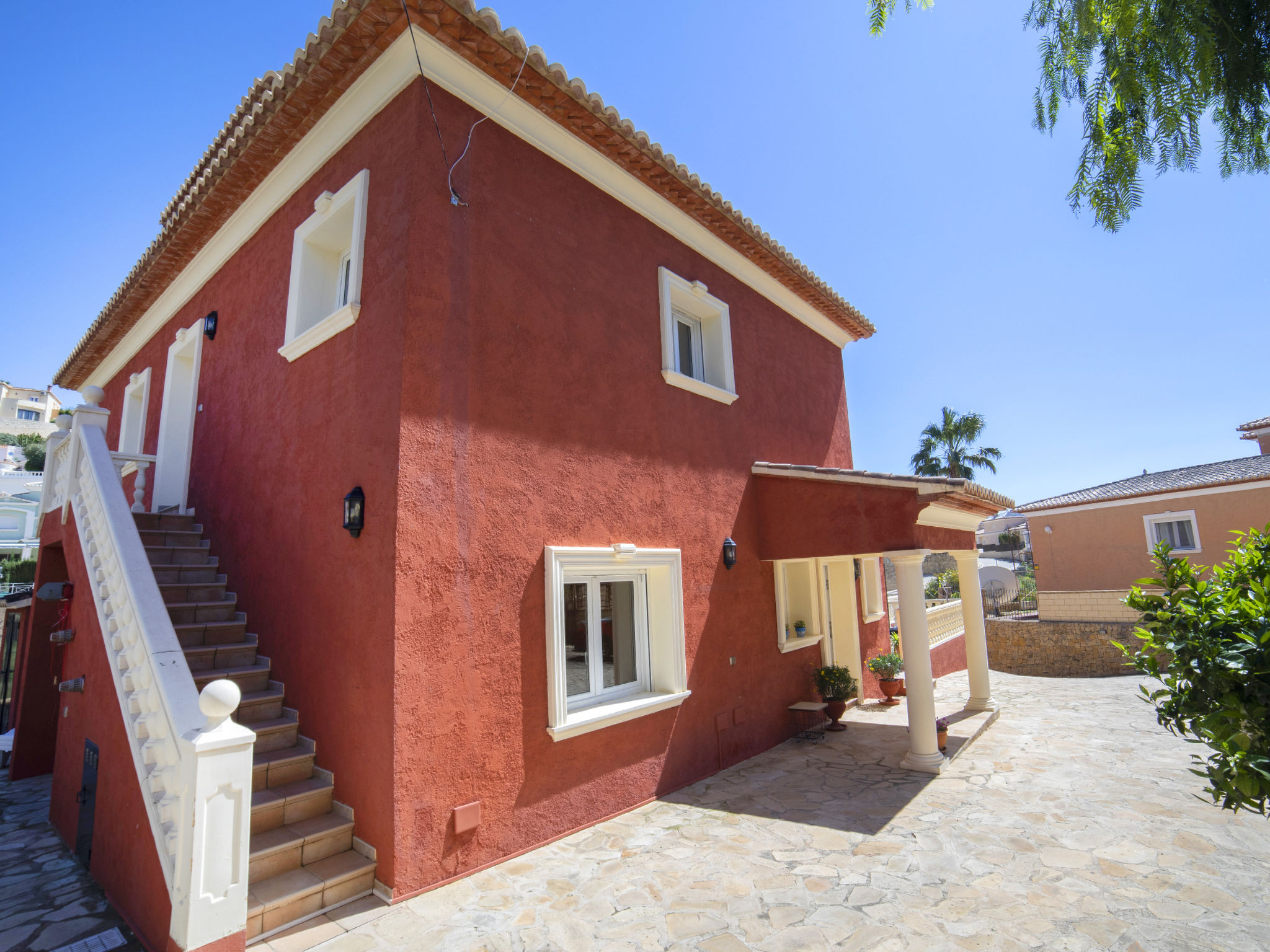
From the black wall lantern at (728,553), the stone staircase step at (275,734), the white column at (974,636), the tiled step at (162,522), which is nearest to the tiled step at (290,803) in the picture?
the stone staircase step at (275,734)

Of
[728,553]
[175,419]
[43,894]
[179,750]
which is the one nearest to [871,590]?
[728,553]

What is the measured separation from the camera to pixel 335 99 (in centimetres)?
594

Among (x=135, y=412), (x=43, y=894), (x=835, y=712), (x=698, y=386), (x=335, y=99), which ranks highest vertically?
(x=335, y=99)

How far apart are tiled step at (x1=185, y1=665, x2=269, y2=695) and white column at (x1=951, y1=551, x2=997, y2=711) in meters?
9.84

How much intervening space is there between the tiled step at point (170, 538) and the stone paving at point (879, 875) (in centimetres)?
526

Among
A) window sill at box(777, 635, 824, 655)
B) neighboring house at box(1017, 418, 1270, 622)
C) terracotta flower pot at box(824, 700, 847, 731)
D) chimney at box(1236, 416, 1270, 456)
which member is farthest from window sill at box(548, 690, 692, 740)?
chimney at box(1236, 416, 1270, 456)

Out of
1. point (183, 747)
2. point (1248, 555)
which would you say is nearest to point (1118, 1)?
point (1248, 555)

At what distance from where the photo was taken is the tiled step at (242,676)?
5.52 m

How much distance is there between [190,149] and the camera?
7801 mm

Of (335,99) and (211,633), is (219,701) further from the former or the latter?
(335,99)

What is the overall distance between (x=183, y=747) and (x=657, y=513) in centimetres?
480

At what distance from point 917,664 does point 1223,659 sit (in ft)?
17.0

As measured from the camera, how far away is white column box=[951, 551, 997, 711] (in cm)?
998

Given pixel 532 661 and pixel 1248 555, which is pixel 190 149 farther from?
pixel 1248 555
